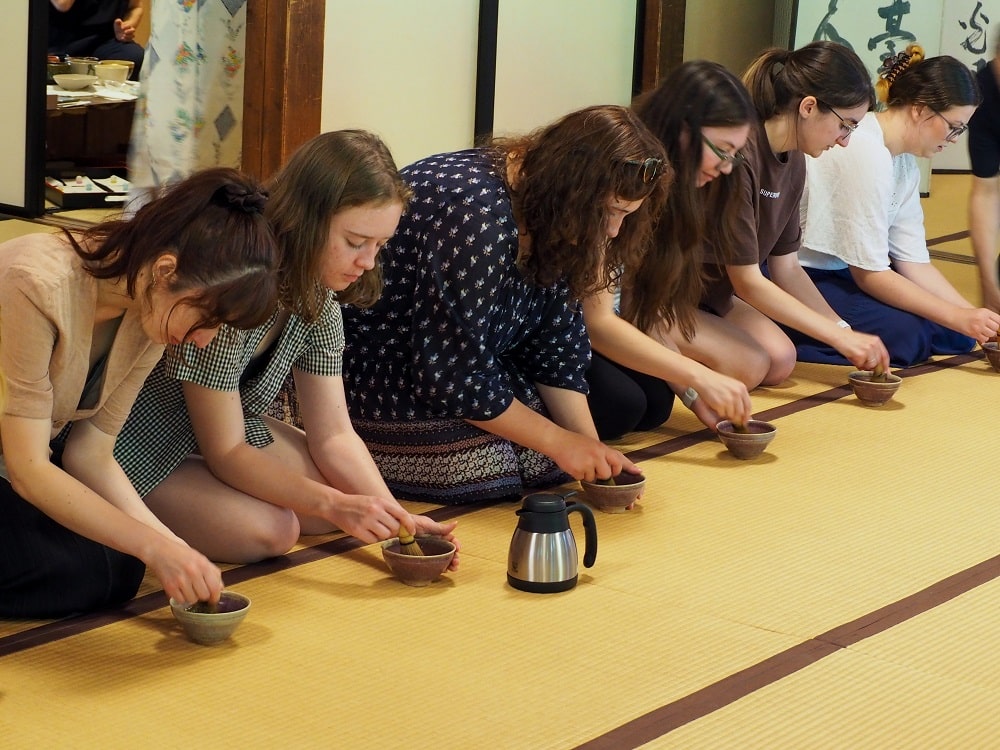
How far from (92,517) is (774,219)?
229 cm

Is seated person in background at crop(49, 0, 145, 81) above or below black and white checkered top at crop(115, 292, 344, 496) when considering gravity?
above

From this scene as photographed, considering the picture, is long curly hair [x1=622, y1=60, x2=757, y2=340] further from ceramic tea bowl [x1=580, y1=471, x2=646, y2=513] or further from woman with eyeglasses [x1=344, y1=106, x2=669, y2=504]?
ceramic tea bowl [x1=580, y1=471, x2=646, y2=513]

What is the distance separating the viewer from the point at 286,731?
5.69 feet

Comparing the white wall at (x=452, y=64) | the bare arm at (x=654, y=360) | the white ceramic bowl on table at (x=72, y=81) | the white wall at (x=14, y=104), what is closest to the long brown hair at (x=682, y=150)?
the bare arm at (x=654, y=360)

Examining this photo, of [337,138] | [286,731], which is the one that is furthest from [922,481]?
[286,731]

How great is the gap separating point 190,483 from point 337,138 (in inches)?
25.9

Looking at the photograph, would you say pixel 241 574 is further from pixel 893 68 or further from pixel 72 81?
pixel 72 81

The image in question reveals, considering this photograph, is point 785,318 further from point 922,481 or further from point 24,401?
point 24,401

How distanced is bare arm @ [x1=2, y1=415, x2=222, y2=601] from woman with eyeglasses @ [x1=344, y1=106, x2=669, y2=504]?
785mm

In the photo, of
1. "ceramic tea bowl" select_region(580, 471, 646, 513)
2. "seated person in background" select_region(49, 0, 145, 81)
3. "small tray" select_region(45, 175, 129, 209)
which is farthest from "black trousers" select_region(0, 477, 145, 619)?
"seated person in background" select_region(49, 0, 145, 81)

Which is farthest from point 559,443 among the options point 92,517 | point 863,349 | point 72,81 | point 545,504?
point 72,81

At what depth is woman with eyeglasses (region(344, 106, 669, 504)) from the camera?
2.49 meters

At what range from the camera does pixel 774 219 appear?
144 inches

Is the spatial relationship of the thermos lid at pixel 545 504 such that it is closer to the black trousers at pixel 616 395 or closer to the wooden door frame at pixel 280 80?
the black trousers at pixel 616 395
